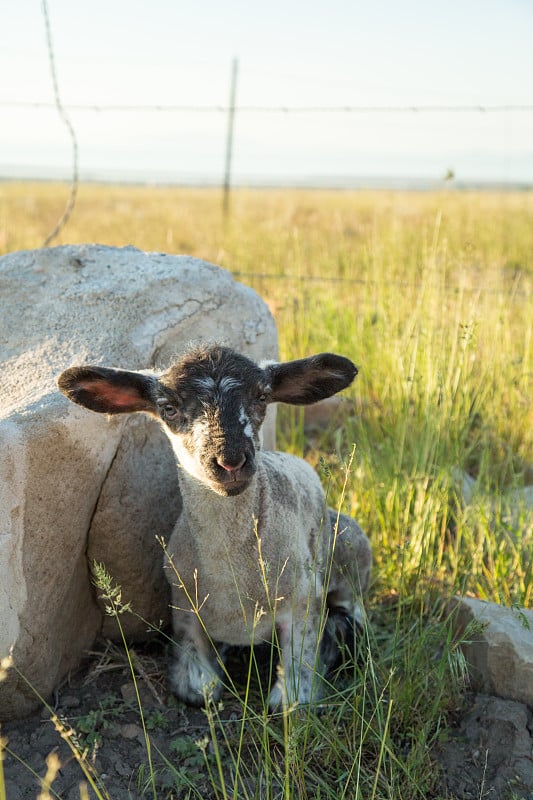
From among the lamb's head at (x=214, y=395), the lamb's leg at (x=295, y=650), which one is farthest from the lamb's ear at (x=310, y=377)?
the lamb's leg at (x=295, y=650)

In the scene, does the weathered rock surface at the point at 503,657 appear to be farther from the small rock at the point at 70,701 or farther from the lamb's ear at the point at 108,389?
the small rock at the point at 70,701

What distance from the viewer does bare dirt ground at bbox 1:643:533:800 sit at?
10.6 feet

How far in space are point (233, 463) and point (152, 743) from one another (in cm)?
131

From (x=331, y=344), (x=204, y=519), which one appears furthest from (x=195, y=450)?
(x=331, y=344)

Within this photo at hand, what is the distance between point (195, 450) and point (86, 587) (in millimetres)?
1224

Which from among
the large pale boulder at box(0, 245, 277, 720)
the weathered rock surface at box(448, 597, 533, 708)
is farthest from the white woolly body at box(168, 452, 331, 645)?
the weathered rock surface at box(448, 597, 533, 708)

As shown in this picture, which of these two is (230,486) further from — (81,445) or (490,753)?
(490,753)

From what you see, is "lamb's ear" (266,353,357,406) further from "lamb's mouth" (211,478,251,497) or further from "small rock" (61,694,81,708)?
"small rock" (61,694,81,708)

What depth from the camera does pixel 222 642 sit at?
3875 mm

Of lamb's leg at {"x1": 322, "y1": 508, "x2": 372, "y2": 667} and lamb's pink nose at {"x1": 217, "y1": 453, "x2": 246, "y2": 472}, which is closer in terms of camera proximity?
lamb's pink nose at {"x1": 217, "y1": 453, "x2": 246, "y2": 472}

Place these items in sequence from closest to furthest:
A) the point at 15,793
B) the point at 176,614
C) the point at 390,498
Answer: the point at 15,793
the point at 176,614
the point at 390,498

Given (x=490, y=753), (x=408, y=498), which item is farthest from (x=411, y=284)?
(x=490, y=753)

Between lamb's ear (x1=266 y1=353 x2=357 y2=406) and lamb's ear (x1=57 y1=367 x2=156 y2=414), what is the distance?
547 mm

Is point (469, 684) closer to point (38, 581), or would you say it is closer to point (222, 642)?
point (222, 642)
